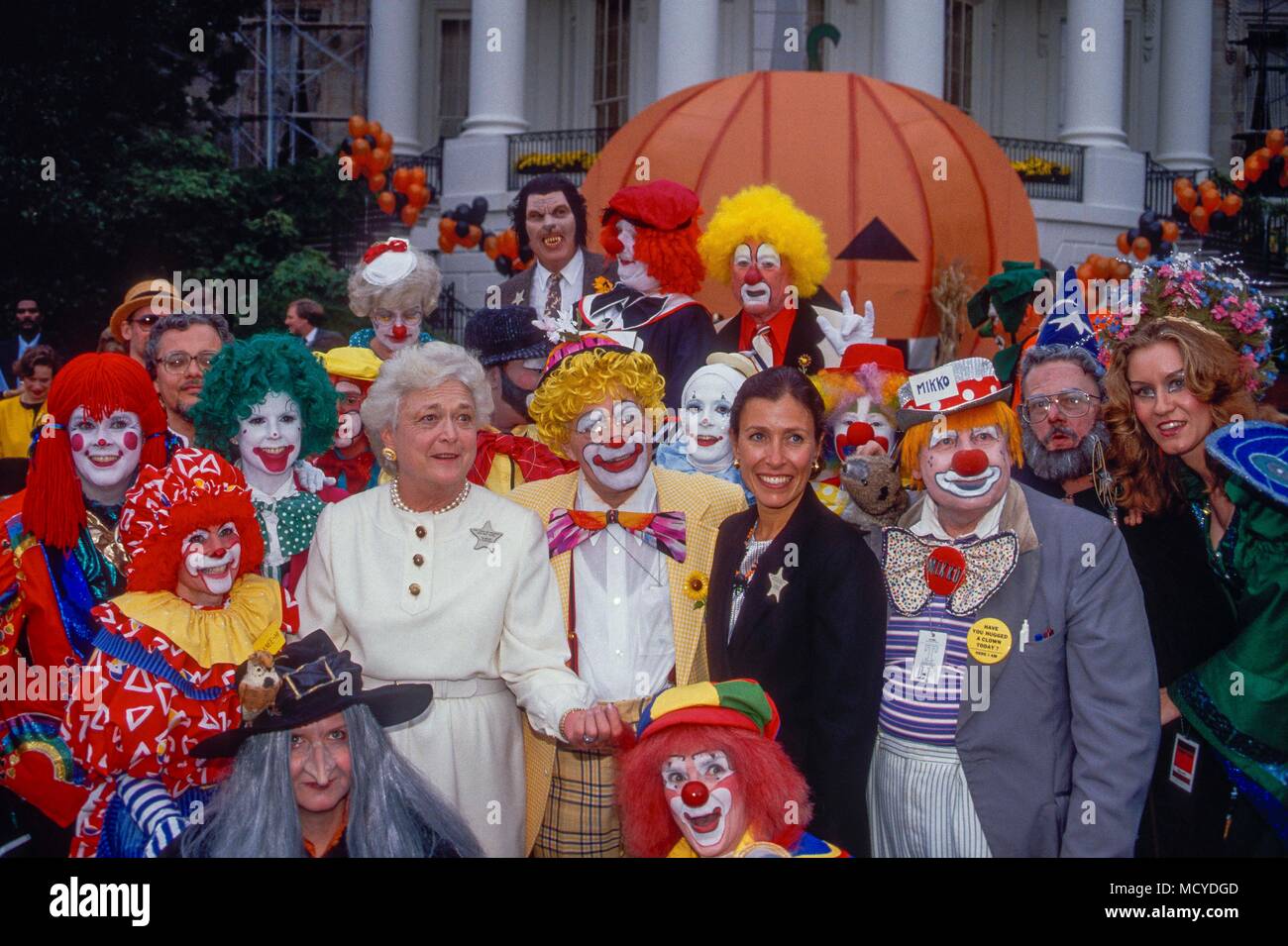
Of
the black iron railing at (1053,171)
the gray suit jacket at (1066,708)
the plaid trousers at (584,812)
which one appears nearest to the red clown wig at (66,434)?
the plaid trousers at (584,812)

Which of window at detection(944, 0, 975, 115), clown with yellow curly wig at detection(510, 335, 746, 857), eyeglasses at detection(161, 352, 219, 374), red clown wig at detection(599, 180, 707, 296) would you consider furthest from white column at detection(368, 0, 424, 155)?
clown with yellow curly wig at detection(510, 335, 746, 857)

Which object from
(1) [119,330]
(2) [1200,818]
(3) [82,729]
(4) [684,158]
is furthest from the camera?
(4) [684,158]

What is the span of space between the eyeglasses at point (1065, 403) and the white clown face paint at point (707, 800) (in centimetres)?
189

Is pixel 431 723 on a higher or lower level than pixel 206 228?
lower

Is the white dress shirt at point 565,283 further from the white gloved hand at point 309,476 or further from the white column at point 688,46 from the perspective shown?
the white column at point 688,46

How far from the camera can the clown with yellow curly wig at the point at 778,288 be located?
19.8 ft

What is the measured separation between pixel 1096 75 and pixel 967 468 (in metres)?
15.4

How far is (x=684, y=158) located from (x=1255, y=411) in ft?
19.4

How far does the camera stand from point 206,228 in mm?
14875

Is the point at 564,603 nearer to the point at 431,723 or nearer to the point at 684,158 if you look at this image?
the point at 431,723

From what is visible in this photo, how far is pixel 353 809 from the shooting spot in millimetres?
3652

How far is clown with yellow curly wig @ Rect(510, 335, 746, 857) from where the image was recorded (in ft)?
14.2

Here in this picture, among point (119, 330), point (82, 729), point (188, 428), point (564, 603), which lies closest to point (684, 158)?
point (119, 330)

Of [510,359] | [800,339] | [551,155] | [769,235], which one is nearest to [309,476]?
[510,359]
